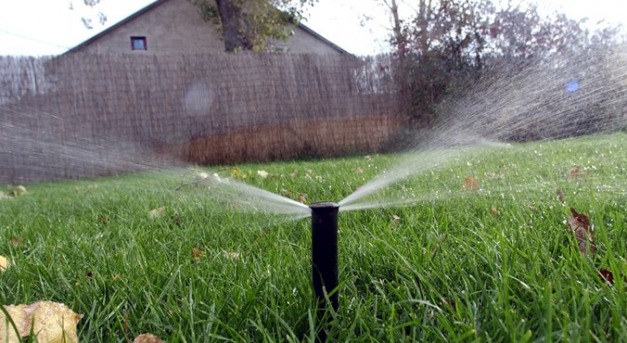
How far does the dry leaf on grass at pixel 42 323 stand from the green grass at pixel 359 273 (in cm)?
4

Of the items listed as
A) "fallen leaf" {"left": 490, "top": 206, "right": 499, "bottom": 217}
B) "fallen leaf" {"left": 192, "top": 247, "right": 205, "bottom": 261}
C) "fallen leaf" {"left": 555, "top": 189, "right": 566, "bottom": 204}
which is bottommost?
"fallen leaf" {"left": 192, "top": 247, "right": 205, "bottom": 261}

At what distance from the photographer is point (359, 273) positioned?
1.27 m

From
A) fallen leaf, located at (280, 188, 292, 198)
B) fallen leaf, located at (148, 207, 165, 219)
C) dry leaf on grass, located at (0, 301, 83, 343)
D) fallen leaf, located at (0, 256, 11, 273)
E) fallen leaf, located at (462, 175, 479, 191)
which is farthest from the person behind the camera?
fallen leaf, located at (280, 188, 292, 198)

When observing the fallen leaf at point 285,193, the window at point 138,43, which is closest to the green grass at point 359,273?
the fallen leaf at point 285,193

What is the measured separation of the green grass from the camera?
921 millimetres

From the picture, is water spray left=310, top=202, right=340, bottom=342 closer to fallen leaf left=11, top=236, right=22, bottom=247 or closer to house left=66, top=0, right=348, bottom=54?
fallen leaf left=11, top=236, right=22, bottom=247

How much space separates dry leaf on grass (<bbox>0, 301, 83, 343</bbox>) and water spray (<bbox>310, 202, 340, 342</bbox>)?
453 mm

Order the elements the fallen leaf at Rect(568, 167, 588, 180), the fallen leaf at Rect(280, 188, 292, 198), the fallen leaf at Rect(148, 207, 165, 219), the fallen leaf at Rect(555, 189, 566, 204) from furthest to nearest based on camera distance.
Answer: the fallen leaf at Rect(280, 188, 292, 198) < the fallen leaf at Rect(568, 167, 588, 180) < the fallen leaf at Rect(148, 207, 165, 219) < the fallen leaf at Rect(555, 189, 566, 204)

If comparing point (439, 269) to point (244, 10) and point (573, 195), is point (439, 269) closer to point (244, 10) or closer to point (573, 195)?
point (573, 195)

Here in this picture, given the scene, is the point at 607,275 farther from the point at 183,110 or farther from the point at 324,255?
the point at 183,110

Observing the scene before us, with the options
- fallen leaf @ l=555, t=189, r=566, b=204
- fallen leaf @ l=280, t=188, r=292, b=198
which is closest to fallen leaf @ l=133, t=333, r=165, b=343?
fallen leaf @ l=555, t=189, r=566, b=204

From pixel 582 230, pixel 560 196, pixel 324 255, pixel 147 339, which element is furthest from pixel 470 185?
pixel 147 339

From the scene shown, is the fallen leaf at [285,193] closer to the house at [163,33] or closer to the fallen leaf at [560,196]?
the fallen leaf at [560,196]

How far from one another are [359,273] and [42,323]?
0.69 meters
